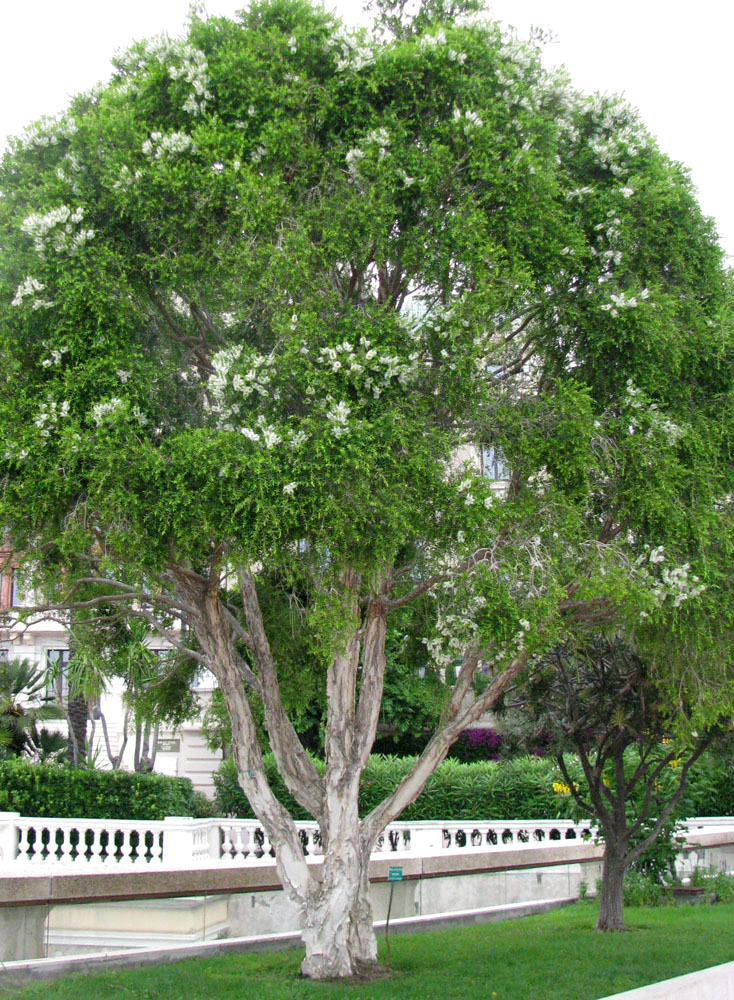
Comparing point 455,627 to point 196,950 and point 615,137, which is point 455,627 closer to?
point 615,137

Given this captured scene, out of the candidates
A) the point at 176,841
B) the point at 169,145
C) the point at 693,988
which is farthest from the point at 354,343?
the point at 176,841

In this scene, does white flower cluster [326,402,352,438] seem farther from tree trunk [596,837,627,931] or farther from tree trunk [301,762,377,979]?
tree trunk [596,837,627,931]

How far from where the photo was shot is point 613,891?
14.2 m

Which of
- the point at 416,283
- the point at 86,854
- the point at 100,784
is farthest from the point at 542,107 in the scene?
the point at 100,784

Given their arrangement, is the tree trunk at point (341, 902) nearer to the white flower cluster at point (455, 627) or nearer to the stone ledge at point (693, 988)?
the white flower cluster at point (455, 627)

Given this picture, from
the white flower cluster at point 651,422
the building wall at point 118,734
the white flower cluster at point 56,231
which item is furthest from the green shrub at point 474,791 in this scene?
the white flower cluster at point 56,231

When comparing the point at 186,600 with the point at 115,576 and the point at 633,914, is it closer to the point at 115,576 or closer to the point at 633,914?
the point at 115,576

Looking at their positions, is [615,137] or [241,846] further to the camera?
[241,846]

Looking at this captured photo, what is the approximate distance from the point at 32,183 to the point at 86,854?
11.0 meters

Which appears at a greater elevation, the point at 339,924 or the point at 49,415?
the point at 49,415

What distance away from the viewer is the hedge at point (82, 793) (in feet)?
68.3

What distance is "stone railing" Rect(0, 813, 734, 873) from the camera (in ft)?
53.3

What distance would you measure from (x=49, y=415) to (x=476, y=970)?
7375 millimetres

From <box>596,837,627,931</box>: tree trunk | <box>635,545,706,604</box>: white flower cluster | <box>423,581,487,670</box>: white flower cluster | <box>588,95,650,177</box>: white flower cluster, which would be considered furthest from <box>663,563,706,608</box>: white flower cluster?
<box>596,837,627,931</box>: tree trunk
